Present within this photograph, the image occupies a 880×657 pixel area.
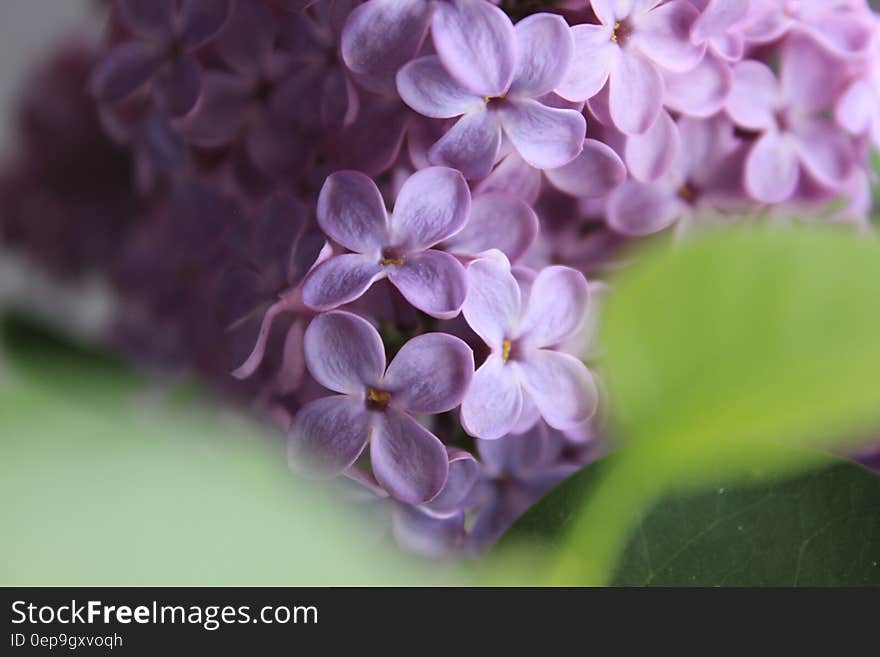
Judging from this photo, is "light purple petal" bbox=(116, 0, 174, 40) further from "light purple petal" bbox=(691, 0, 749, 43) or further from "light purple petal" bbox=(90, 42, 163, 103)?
"light purple petal" bbox=(691, 0, 749, 43)

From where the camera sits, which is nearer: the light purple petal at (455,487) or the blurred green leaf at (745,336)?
the blurred green leaf at (745,336)

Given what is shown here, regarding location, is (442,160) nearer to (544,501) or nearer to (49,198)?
(544,501)

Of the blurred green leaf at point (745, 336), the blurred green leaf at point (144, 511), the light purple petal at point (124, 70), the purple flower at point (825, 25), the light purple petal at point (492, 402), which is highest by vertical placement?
the light purple petal at point (124, 70)

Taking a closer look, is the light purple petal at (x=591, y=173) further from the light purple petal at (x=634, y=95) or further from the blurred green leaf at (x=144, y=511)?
the blurred green leaf at (x=144, y=511)

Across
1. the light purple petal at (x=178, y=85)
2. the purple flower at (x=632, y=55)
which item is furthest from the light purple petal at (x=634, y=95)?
the light purple petal at (x=178, y=85)

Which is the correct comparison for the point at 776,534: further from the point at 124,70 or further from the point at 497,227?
the point at 124,70

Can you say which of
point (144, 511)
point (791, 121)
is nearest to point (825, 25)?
point (791, 121)

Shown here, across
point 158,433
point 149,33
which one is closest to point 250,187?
point 149,33
